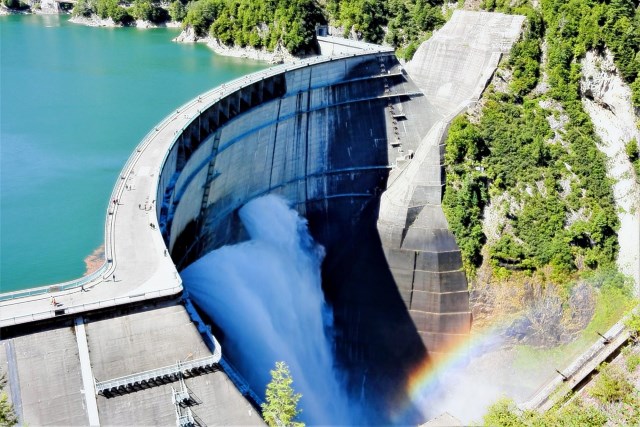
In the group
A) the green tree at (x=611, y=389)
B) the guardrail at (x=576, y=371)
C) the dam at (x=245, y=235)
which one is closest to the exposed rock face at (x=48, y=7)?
the dam at (x=245, y=235)

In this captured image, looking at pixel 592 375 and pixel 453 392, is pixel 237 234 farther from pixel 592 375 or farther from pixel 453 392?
pixel 592 375

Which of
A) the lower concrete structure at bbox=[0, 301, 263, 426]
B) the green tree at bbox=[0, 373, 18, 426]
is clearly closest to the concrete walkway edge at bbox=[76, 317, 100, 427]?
the lower concrete structure at bbox=[0, 301, 263, 426]

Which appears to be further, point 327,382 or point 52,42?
point 52,42

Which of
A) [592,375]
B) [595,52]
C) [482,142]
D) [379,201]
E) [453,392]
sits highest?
[595,52]

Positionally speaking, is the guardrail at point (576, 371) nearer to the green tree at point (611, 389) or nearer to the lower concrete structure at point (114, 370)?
the green tree at point (611, 389)

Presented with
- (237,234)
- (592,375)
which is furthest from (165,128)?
(592,375)

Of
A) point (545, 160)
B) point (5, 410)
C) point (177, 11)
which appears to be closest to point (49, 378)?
point (5, 410)

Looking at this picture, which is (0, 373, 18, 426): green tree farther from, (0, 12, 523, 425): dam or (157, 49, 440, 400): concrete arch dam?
(157, 49, 440, 400): concrete arch dam

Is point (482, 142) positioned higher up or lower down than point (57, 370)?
higher up
